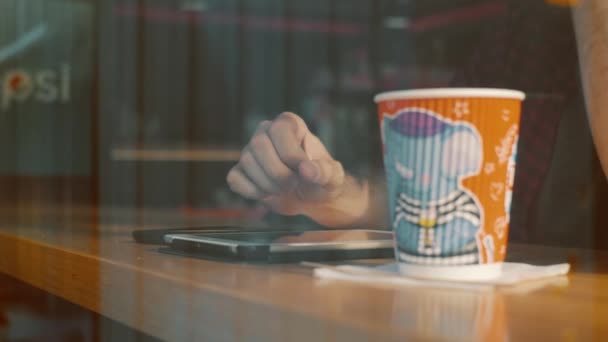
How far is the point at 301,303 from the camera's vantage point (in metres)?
0.36

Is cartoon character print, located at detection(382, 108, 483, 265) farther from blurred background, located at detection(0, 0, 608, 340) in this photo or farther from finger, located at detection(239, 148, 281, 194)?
blurred background, located at detection(0, 0, 608, 340)

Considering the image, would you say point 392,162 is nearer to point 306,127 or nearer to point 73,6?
point 306,127

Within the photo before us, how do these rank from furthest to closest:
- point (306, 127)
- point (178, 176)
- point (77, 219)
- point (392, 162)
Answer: point (178, 176) → point (77, 219) → point (306, 127) → point (392, 162)

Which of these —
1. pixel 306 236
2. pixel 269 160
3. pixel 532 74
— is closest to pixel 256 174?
pixel 269 160

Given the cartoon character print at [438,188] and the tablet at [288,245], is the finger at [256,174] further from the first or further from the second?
the cartoon character print at [438,188]

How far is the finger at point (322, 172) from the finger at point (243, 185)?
0.26ft

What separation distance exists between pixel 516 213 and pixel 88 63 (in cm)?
151

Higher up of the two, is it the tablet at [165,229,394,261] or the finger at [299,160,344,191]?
the finger at [299,160,344,191]

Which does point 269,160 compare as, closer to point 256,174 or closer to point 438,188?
point 256,174

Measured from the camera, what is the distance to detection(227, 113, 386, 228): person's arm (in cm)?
73

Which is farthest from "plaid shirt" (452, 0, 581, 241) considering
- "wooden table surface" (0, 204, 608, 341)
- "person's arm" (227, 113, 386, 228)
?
"wooden table surface" (0, 204, 608, 341)

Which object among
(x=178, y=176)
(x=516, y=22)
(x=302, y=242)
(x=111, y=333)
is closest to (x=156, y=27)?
(x=178, y=176)

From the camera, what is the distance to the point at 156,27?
2979mm

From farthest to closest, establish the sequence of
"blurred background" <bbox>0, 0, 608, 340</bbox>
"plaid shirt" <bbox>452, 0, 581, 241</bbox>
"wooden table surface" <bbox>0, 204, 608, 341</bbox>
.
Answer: "blurred background" <bbox>0, 0, 608, 340</bbox> < "plaid shirt" <bbox>452, 0, 581, 241</bbox> < "wooden table surface" <bbox>0, 204, 608, 341</bbox>
